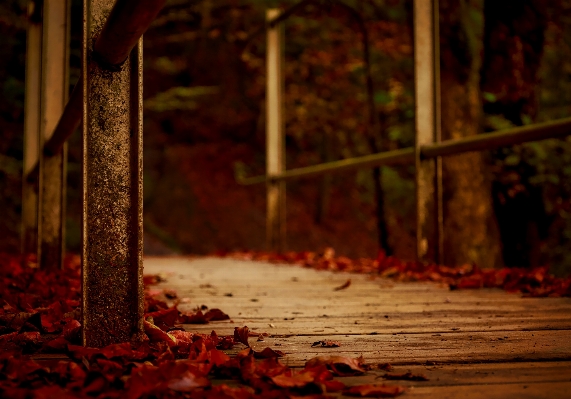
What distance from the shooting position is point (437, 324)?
1.77m

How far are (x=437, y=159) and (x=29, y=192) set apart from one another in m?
2.87

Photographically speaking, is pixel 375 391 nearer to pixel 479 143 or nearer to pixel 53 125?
pixel 479 143

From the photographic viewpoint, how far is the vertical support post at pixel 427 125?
3389 mm

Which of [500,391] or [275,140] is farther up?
[275,140]

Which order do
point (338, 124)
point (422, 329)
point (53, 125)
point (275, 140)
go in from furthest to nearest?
point (338, 124) < point (275, 140) < point (53, 125) < point (422, 329)

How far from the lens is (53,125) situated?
2.81 m

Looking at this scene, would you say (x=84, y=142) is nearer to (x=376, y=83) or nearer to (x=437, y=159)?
(x=437, y=159)

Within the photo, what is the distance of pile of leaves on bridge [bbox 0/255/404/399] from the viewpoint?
102cm

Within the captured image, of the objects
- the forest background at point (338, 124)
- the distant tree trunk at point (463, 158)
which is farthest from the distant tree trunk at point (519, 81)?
the distant tree trunk at point (463, 158)

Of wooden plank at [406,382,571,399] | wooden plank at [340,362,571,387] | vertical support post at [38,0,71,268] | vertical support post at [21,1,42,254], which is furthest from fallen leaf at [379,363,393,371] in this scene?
vertical support post at [21,1,42,254]

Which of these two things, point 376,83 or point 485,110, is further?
point 376,83

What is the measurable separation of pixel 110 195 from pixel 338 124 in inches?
371

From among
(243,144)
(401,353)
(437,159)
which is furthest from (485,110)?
(243,144)

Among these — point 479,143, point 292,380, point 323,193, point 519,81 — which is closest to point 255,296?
point 479,143
